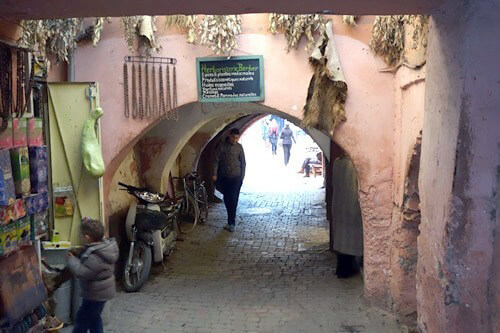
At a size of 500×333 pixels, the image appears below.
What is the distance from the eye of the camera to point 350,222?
20.8ft

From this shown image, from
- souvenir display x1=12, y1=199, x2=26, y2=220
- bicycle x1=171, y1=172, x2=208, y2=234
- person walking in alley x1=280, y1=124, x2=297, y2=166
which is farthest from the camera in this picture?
person walking in alley x1=280, y1=124, x2=297, y2=166

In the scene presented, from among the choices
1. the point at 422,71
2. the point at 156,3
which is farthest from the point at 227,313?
the point at 156,3

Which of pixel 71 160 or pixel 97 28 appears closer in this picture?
pixel 71 160

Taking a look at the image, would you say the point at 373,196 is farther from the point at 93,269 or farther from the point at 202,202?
the point at 202,202

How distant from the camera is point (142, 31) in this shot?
17.9ft

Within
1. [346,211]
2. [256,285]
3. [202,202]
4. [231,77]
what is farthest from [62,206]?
[202,202]

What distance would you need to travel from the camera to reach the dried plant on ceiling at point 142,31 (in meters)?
5.45

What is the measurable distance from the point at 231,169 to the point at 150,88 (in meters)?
3.75

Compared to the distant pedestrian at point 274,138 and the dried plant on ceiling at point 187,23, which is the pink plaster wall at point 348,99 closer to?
the dried plant on ceiling at point 187,23

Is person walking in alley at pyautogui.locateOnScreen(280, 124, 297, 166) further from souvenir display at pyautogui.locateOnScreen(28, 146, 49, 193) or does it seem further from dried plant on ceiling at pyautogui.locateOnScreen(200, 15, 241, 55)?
souvenir display at pyautogui.locateOnScreen(28, 146, 49, 193)

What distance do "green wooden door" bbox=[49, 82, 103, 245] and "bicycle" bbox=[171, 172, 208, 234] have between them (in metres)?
3.91

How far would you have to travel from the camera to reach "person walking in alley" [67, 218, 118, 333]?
387 centimetres

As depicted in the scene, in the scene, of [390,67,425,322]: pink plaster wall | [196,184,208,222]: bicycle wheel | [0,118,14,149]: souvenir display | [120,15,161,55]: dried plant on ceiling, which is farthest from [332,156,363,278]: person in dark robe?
[196,184,208,222]: bicycle wheel

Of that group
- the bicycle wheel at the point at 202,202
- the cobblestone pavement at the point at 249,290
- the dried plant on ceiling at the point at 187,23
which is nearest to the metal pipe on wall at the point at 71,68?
the dried plant on ceiling at the point at 187,23
